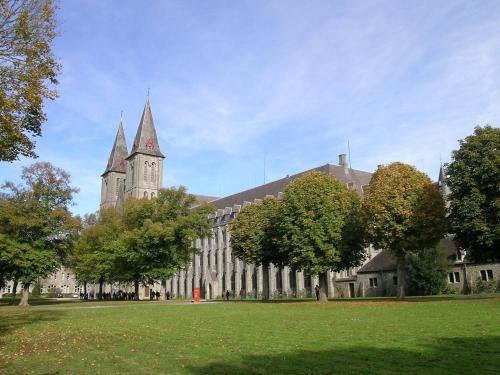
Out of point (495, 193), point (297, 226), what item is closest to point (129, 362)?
point (495, 193)

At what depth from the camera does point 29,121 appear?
60.1 feet

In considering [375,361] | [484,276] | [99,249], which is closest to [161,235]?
[99,249]

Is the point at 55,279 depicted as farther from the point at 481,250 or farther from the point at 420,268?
the point at 481,250

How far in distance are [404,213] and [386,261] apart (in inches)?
1118

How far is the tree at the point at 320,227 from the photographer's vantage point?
41.9m

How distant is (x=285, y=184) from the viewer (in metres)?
92.6

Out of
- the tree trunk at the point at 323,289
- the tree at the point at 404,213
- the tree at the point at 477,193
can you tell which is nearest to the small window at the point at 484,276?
the tree at the point at 404,213

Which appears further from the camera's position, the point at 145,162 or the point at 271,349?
the point at 145,162

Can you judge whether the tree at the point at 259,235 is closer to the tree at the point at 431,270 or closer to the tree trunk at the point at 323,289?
the tree trunk at the point at 323,289

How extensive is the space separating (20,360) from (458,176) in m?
31.7

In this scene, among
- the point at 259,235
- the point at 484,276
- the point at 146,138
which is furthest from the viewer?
the point at 146,138

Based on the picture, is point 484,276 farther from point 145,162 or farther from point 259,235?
point 145,162

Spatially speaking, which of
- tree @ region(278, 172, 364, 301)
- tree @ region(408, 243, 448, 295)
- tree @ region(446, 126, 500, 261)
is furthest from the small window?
tree @ region(446, 126, 500, 261)

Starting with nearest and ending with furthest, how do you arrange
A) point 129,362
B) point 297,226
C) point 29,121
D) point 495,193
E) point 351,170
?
point 129,362
point 29,121
point 495,193
point 297,226
point 351,170
